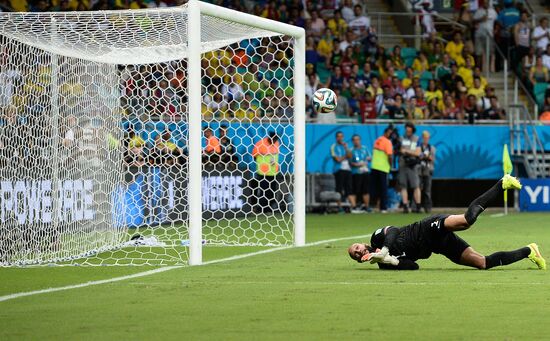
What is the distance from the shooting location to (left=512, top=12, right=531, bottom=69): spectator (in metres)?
34.8

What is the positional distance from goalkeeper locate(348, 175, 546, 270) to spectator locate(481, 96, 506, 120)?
60.7 feet

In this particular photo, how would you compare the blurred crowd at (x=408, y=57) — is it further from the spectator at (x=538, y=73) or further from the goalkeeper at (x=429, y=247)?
the goalkeeper at (x=429, y=247)

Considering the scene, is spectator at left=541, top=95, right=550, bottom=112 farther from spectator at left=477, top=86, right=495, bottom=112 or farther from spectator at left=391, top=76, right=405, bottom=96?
spectator at left=391, top=76, right=405, bottom=96

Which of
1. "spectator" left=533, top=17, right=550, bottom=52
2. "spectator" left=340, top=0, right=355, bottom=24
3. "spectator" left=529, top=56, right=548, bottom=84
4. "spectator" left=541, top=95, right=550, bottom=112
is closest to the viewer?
"spectator" left=541, top=95, right=550, bottom=112

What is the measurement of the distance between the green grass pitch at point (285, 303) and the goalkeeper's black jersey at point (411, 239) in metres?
0.29

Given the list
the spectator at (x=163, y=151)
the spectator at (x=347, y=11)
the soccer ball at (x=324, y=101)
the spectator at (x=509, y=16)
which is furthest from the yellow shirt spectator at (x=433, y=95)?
the soccer ball at (x=324, y=101)

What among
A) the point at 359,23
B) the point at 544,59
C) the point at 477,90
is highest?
the point at 359,23

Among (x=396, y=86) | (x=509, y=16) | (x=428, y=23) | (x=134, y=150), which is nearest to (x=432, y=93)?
(x=396, y=86)

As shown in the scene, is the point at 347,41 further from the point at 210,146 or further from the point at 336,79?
the point at 210,146

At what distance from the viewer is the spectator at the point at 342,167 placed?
29484mm

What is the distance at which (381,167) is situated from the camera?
96.7 ft

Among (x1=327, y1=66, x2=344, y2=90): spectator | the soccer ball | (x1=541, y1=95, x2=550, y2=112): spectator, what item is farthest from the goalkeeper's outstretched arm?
(x1=541, y1=95, x2=550, y2=112): spectator

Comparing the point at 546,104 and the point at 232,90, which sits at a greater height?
the point at 232,90

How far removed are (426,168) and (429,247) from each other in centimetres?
1661
